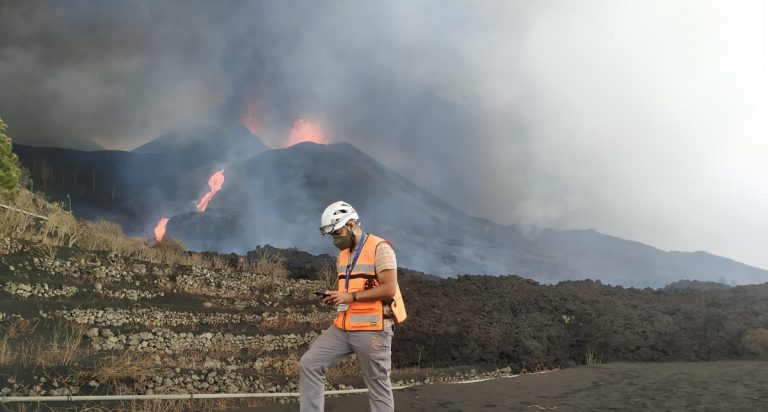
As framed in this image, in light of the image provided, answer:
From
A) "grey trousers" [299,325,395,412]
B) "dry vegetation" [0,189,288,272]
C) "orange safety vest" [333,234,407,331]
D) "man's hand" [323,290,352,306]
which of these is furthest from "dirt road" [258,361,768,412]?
"dry vegetation" [0,189,288,272]

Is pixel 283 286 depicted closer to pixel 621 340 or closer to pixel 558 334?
pixel 558 334

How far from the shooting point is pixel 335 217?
608 cm

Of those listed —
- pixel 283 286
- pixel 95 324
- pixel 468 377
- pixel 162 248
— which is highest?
pixel 162 248

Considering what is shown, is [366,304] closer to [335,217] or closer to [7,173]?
[335,217]

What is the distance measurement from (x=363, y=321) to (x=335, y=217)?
120 centimetres

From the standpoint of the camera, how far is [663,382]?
1130 centimetres

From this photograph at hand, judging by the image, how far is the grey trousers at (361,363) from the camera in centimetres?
Answer: 574

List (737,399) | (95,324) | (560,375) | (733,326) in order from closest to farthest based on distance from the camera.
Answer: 1. (737,399)
2. (560,375)
3. (95,324)
4. (733,326)

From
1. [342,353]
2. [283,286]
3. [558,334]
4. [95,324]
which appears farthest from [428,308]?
[342,353]

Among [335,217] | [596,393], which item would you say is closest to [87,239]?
[335,217]

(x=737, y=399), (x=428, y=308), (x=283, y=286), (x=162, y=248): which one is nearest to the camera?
(x=737, y=399)

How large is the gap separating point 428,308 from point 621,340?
19.8ft

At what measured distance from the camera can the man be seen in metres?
5.75

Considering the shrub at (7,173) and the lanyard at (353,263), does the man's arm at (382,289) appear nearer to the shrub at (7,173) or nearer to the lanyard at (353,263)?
the lanyard at (353,263)
